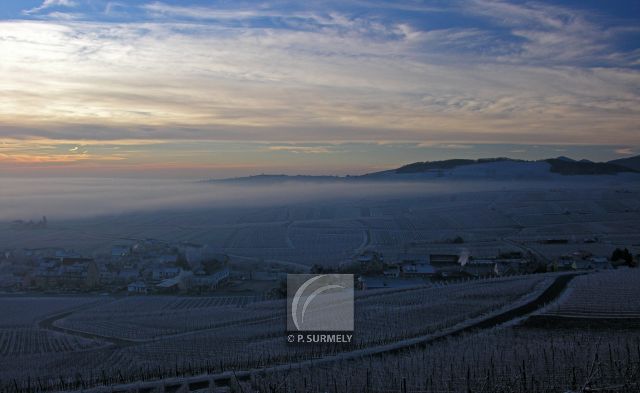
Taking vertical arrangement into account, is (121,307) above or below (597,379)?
below

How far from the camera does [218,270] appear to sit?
27.9 metres

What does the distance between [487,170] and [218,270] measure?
76.9 metres

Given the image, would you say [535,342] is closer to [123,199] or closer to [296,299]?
[296,299]

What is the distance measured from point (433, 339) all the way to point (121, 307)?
11.6 m

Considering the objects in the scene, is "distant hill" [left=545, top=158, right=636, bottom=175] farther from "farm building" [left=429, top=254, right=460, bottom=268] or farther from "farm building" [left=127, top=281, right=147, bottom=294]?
"farm building" [left=127, top=281, right=147, bottom=294]

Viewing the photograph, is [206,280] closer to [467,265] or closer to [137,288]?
[137,288]

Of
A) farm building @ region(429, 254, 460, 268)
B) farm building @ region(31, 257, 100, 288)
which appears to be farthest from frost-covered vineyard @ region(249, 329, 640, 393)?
farm building @ region(31, 257, 100, 288)

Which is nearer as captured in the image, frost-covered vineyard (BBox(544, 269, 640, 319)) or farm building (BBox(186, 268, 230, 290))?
frost-covered vineyard (BBox(544, 269, 640, 319))

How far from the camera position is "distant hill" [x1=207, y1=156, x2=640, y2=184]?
9269 centimetres

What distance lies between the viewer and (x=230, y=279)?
1038 inches

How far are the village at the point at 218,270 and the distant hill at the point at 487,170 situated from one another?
62.7m

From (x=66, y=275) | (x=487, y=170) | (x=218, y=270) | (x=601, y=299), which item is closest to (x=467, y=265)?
(x=218, y=270)

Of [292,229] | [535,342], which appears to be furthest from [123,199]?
[535,342]

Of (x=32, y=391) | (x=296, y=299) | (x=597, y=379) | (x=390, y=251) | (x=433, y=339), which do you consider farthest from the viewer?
(x=390, y=251)
